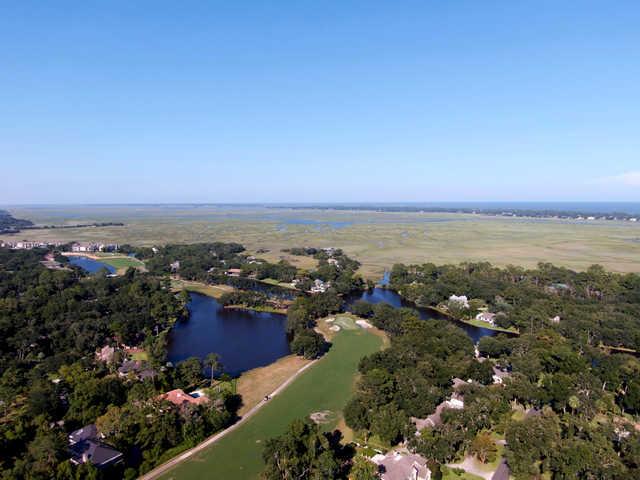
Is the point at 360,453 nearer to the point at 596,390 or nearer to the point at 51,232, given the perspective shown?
the point at 596,390

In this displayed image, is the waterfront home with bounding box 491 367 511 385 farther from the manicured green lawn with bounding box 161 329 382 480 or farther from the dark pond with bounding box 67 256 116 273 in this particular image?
the dark pond with bounding box 67 256 116 273

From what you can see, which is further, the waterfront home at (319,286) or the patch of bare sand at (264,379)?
the waterfront home at (319,286)

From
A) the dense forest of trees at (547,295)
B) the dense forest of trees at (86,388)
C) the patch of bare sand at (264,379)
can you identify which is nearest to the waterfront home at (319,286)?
the dense forest of trees at (547,295)

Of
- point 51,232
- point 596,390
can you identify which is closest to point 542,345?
point 596,390

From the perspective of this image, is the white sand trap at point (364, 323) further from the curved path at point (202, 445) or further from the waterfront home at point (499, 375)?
the curved path at point (202, 445)

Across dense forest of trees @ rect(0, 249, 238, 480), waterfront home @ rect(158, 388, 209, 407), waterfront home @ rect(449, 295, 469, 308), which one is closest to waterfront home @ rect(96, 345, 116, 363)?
dense forest of trees @ rect(0, 249, 238, 480)

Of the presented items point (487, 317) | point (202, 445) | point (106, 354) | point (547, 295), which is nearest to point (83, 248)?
point (106, 354)
